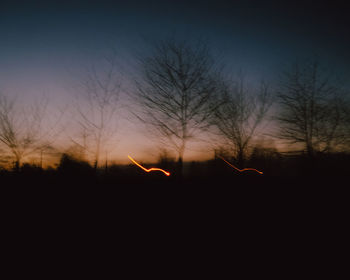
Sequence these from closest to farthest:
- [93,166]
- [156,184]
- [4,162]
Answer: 1. [156,184]
2. [93,166]
3. [4,162]

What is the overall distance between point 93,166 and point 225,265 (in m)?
9.41

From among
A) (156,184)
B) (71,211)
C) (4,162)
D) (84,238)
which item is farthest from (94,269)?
(4,162)

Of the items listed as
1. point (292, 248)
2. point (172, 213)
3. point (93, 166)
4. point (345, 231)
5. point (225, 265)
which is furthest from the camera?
point (93, 166)

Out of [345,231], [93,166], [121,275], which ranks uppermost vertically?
[93,166]

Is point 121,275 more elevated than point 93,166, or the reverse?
point 93,166

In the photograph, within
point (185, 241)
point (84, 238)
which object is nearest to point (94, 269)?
point (84, 238)

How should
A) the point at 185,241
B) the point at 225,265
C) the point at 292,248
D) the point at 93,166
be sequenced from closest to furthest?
1. the point at 225,265
2. the point at 292,248
3. the point at 185,241
4. the point at 93,166

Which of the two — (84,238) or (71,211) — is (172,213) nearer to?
(84,238)

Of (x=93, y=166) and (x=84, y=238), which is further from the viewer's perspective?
(x=93, y=166)

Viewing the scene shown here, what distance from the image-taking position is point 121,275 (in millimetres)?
2627

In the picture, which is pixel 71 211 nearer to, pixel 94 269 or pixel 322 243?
pixel 94 269

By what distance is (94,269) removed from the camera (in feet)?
8.92

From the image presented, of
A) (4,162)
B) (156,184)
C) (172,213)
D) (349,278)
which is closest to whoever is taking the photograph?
(349,278)

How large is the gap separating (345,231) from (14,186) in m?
11.8
